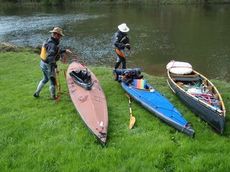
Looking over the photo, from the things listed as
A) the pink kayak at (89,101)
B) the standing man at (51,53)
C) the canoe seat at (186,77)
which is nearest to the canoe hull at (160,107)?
the pink kayak at (89,101)

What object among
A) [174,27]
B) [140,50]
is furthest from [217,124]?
[174,27]

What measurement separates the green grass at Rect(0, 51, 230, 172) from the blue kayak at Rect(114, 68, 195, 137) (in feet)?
0.58

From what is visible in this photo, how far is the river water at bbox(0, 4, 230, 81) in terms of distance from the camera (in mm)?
23141

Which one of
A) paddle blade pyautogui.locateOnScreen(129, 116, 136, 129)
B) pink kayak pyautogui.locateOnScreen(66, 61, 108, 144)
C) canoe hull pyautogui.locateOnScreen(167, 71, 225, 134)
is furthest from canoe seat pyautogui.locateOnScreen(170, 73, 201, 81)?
paddle blade pyautogui.locateOnScreen(129, 116, 136, 129)

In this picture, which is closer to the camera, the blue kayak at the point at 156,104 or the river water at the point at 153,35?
the blue kayak at the point at 156,104

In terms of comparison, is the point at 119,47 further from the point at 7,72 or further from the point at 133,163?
the point at 133,163

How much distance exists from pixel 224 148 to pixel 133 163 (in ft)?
6.85

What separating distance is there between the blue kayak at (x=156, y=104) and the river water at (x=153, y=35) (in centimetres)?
765

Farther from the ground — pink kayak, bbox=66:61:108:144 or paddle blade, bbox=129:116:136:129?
pink kayak, bbox=66:61:108:144

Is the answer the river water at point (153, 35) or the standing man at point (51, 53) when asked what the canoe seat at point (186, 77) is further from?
the river water at point (153, 35)

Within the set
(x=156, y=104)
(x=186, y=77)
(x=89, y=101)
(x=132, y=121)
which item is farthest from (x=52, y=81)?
(x=186, y=77)

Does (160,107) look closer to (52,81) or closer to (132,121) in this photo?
(132,121)

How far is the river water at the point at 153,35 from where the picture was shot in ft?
75.9

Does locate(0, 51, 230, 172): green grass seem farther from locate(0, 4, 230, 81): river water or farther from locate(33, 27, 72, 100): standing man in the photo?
locate(0, 4, 230, 81): river water
